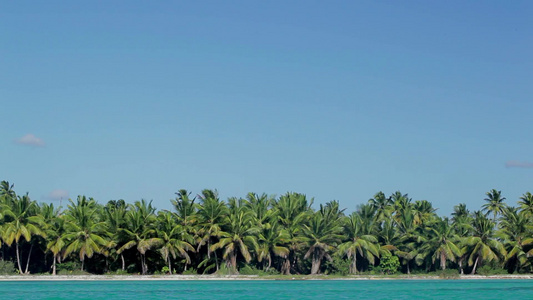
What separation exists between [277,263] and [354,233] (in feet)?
28.9

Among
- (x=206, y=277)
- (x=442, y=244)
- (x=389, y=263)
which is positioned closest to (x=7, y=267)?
(x=206, y=277)

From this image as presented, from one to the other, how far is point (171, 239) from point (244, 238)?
687cm

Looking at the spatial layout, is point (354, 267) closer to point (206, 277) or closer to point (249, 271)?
point (249, 271)

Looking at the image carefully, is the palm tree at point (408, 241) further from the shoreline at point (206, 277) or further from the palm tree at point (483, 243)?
the palm tree at point (483, 243)

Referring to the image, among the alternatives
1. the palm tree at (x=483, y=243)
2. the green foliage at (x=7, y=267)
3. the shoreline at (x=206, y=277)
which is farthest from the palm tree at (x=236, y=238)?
the palm tree at (x=483, y=243)

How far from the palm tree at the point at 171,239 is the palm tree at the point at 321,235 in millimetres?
12138

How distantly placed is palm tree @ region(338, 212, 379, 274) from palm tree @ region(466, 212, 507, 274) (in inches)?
381

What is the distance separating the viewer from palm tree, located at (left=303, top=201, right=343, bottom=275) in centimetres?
6419

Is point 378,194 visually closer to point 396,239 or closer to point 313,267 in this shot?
point 396,239

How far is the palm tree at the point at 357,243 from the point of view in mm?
65062

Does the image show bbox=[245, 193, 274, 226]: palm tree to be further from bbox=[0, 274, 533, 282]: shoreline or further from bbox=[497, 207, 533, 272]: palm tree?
bbox=[497, 207, 533, 272]: palm tree

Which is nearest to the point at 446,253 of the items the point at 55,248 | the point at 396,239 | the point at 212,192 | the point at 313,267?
the point at 396,239

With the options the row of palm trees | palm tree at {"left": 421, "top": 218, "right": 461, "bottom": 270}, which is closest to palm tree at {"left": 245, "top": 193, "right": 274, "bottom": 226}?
the row of palm trees

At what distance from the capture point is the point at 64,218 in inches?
2372
